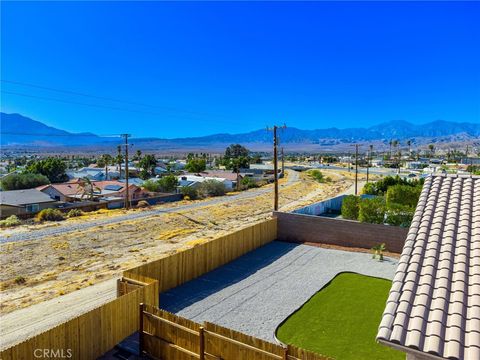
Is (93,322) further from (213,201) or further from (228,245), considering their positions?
(213,201)

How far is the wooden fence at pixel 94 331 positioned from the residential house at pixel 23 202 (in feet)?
109

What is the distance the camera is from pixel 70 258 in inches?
942

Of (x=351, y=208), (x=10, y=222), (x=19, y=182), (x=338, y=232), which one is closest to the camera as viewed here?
(x=338, y=232)

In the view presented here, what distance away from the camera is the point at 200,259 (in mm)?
18641

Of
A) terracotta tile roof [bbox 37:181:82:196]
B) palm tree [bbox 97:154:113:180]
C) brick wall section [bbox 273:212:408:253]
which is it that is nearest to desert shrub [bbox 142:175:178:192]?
terracotta tile roof [bbox 37:181:82:196]

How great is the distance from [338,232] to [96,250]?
17.0 metres

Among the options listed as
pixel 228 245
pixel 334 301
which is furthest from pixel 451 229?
pixel 228 245

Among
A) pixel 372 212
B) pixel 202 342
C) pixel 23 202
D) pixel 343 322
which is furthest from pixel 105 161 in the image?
pixel 202 342

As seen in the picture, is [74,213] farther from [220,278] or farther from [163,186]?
[220,278]

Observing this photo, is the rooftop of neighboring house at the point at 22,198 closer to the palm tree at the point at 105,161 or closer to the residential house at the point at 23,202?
the residential house at the point at 23,202

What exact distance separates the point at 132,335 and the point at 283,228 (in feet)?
51.5

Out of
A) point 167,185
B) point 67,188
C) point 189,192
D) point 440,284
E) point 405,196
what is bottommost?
point 189,192

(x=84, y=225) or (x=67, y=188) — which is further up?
(x=67, y=188)

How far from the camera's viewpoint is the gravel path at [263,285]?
1413cm
